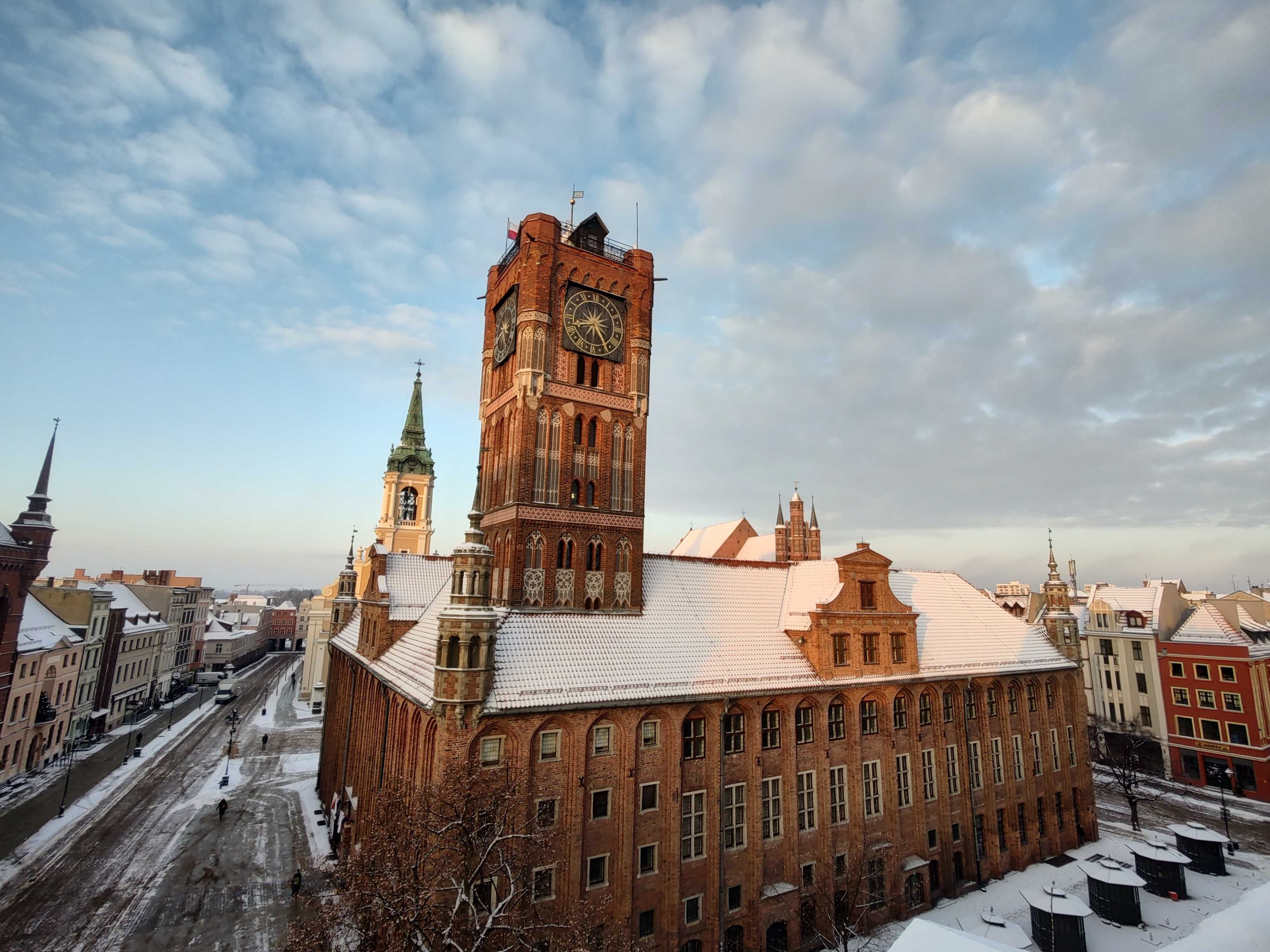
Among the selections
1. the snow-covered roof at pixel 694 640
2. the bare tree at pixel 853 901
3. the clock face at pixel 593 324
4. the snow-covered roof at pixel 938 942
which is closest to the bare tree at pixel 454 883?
the snow-covered roof at pixel 694 640

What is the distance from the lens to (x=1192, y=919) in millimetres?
30625

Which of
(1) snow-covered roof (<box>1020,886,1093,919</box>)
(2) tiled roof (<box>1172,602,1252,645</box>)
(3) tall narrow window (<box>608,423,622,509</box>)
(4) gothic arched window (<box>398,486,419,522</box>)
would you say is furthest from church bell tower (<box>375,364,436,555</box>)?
(2) tiled roof (<box>1172,602,1252,645</box>)

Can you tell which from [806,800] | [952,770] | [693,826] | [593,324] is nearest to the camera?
[693,826]

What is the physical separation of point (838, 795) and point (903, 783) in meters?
4.50

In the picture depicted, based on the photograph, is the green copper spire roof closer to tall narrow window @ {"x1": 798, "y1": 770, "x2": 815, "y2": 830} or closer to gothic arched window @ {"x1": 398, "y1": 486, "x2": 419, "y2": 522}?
gothic arched window @ {"x1": 398, "y1": 486, "x2": 419, "y2": 522}

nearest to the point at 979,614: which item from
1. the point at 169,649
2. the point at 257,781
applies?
the point at 257,781

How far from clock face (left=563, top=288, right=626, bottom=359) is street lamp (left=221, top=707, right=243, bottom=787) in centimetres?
4400

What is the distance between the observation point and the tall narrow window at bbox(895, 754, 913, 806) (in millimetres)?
32875

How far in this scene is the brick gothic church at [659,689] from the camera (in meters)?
25.8

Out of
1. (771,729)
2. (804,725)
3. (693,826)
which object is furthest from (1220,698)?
(693,826)

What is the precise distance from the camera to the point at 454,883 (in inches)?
710

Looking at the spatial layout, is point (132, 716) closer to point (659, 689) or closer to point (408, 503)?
point (408, 503)

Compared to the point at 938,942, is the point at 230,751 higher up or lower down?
lower down

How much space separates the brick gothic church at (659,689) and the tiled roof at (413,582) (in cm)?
23
